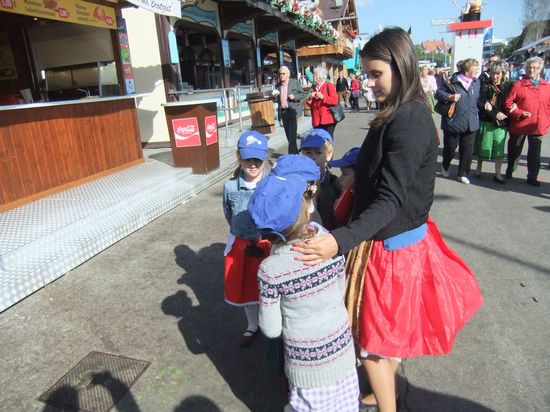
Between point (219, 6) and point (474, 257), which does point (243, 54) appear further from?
point (474, 257)

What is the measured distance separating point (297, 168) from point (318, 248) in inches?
24.0

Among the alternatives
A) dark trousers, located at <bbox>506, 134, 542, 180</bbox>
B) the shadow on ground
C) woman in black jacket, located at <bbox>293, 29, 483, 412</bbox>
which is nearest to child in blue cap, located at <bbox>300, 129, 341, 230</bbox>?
woman in black jacket, located at <bbox>293, 29, 483, 412</bbox>

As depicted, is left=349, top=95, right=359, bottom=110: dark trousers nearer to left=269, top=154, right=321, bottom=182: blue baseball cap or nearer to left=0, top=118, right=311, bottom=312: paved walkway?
left=0, top=118, right=311, bottom=312: paved walkway

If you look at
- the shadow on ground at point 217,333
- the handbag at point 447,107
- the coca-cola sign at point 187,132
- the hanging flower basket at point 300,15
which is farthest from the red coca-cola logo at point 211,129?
the hanging flower basket at point 300,15

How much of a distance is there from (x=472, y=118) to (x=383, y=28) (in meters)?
5.20

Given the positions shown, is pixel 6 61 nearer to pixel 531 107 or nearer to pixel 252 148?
pixel 252 148

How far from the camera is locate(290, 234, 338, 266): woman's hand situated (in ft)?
4.91

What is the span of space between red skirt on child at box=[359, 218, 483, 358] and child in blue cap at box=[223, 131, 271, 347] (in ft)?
2.72

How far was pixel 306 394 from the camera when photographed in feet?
5.89

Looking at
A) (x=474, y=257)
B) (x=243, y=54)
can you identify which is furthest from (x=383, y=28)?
(x=243, y=54)

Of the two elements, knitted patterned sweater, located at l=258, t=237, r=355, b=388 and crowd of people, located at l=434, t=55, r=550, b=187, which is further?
crowd of people, located at l=434, t=55, r=550, b=187

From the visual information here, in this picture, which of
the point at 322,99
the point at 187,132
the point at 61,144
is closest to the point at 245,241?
→ the point at 61,144

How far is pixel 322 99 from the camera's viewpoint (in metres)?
6.76

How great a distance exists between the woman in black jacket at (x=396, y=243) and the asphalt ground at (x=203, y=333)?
27.0 inches
